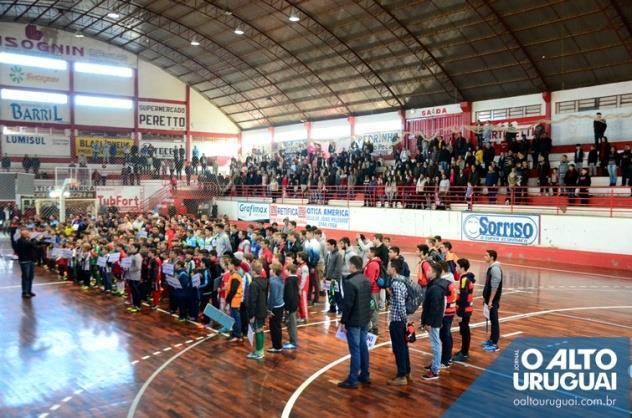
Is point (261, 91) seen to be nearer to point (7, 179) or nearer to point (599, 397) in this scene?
point (7, 179)

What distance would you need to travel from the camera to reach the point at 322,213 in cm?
3372

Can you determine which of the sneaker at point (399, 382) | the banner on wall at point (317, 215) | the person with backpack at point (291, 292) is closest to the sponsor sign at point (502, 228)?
the banner on wall at point (317, 215)

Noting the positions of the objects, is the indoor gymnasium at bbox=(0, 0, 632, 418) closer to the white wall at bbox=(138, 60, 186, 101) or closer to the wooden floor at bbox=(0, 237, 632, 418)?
the wooden floor at bbox=(0, 237, 632, 418)

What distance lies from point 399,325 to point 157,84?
146 feet

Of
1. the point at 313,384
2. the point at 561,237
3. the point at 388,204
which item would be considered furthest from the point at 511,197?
the point at 313,384

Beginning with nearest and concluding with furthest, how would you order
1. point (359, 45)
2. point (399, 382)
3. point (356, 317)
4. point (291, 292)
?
point (356, 317)
point (399, 382)
point (291, 292)
point (359, 45)

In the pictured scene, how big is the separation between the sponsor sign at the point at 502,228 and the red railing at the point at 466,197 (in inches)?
24.3

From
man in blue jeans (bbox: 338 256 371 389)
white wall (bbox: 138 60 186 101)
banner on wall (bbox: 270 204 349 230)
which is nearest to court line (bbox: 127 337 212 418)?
man in blue jeans (bbox: 338 256 371 389)

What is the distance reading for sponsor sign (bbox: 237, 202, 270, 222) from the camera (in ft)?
126

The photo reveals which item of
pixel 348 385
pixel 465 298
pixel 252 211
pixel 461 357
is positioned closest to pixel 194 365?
pixel 348 385

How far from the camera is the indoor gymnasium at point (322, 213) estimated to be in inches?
333

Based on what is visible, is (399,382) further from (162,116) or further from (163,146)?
(162,116)

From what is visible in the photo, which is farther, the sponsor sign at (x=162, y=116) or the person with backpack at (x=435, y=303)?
the sponsor sign at (x=162, y=116)

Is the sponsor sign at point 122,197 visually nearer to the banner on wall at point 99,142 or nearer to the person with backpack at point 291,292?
the banner on wall at point 99,142
